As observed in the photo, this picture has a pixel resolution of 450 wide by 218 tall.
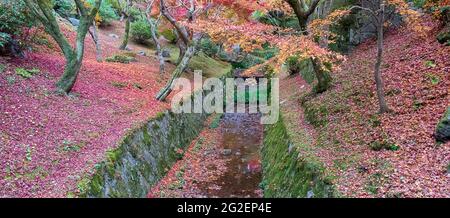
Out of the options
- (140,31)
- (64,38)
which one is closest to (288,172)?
(64,38)

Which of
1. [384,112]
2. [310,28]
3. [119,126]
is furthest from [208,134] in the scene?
[384,112]

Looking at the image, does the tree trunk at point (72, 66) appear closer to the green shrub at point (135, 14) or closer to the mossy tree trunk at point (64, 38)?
the mossy tree trunk at point (64, 38)

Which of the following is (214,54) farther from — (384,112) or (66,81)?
(384,112)

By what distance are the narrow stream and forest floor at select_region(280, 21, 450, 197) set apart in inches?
103

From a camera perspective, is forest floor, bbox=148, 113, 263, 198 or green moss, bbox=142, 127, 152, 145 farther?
green moss, bbox=142, 127, 152, 145

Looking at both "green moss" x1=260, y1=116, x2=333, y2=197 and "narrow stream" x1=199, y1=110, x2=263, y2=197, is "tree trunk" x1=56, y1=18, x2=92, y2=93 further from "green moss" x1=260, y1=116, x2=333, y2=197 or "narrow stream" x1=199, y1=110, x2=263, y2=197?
"green moss" x1=260, y1=116, x2=333, y2=197

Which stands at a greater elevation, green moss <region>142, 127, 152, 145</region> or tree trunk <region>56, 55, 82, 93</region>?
tree trunk <region>56, 55, 82, 93</region>

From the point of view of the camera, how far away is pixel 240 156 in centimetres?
1861

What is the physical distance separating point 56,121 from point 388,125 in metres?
10.9

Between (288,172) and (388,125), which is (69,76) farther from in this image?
(388,125)

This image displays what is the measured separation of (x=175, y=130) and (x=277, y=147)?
5.68m

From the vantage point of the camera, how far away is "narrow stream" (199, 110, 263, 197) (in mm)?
14492

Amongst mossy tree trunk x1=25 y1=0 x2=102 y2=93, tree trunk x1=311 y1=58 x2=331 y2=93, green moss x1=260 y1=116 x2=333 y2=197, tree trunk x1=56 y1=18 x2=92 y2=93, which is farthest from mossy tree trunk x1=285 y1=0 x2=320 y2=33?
tree trunk x1=56 y1=18 x2=92 y2=93

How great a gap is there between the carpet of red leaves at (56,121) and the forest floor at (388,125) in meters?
7.05
